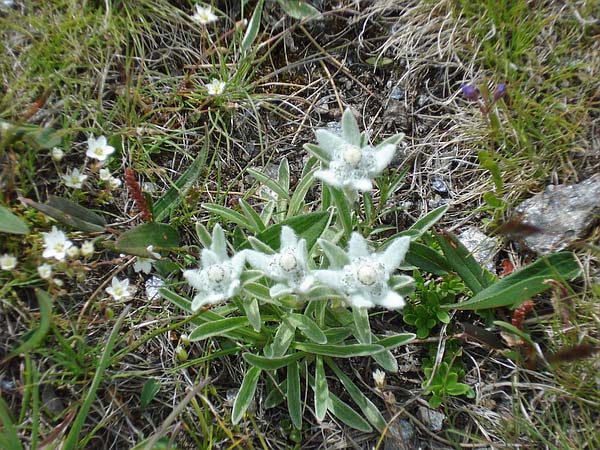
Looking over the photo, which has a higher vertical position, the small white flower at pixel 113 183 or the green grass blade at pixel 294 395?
the small white flower at pixel 113 183

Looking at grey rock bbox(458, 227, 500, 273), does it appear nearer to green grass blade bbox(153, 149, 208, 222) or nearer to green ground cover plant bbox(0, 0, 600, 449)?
green ground cover plant bbox(0, 0, 600, 449)

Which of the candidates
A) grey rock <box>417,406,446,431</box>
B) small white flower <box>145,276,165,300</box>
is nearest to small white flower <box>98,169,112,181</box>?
small white flower <box>145,276,165,300</box>

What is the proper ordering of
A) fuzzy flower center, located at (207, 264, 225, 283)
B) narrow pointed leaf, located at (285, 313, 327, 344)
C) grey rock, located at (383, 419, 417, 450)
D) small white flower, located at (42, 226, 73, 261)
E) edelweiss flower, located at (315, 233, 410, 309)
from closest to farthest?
1. edelweiss flower, located at (315, 233, 410, 309)
2. fuzzy flower center, located at (207, 264, 225, 283)
3. narrow pointed leaf, located at (285, 313, 327, 344)
4. grey rock, located at (383, 419, 417, 450)
5. small white flower, located at (42, 226, 73, 261)

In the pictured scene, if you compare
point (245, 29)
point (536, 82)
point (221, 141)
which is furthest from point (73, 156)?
point (536, 82)

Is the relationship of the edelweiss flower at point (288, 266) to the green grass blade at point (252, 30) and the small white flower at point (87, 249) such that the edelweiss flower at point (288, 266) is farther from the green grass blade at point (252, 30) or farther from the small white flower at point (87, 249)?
the green grass blade at point (252, 30)

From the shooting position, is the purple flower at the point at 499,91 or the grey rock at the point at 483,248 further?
the grey rock at the point at 483,248

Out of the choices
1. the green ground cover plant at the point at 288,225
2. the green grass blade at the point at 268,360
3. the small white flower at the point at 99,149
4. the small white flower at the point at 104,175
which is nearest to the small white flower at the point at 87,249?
the green ground cover plant at the point at 288,225

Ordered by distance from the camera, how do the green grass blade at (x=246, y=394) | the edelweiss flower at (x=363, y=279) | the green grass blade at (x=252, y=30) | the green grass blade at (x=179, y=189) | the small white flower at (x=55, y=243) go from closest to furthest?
the edelweiss flower at (x=363, y=279), the green grass blade at (x=246, y=394), the small white flower at (x=55, y=243), the green grass blade at (x=179, y=189), the green grass blade at (x=252, y=30)
